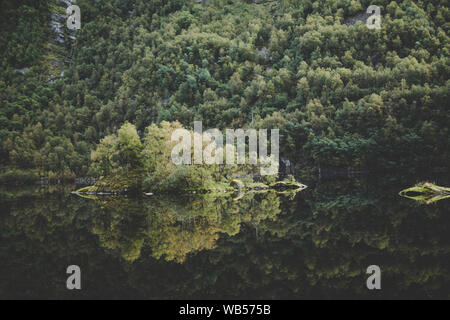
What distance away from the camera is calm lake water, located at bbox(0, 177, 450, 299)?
9.36m

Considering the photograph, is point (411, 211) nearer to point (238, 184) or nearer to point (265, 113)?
point (238, 184)

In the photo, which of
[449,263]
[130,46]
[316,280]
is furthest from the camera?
[130,46]

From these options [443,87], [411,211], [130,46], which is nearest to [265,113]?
[443,87]

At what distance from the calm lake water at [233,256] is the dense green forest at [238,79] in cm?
5055

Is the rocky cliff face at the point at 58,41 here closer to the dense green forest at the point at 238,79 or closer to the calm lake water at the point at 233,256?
the dense green forest at the point at 238,79

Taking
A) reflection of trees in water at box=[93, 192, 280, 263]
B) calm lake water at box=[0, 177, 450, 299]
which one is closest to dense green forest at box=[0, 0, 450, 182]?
reflection of trees in water at box=[93, 192, 280, 263]

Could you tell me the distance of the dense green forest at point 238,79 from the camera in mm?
73438

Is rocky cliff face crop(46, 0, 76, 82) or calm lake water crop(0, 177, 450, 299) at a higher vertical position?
rocky cliff face crop(46, 0, 76, 82)

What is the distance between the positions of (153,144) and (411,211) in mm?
26679

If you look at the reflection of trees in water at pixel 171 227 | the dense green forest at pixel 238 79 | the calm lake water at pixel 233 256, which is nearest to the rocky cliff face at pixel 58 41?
the dense green forest at pixel 238 79

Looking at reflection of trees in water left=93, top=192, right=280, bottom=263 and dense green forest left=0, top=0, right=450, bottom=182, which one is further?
dense green forest left=0, top=0, right=450, bottom=182

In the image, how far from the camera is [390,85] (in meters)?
81.2

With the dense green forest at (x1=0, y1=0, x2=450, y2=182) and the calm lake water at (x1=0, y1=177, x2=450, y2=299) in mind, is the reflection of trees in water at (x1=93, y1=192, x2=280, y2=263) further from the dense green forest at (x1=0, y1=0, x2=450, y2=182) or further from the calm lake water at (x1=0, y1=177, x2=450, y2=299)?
the dense green forest at (x1=0, y1=0, x2=450, y2=182)

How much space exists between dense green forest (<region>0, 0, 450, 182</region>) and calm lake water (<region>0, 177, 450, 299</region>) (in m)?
50.5
